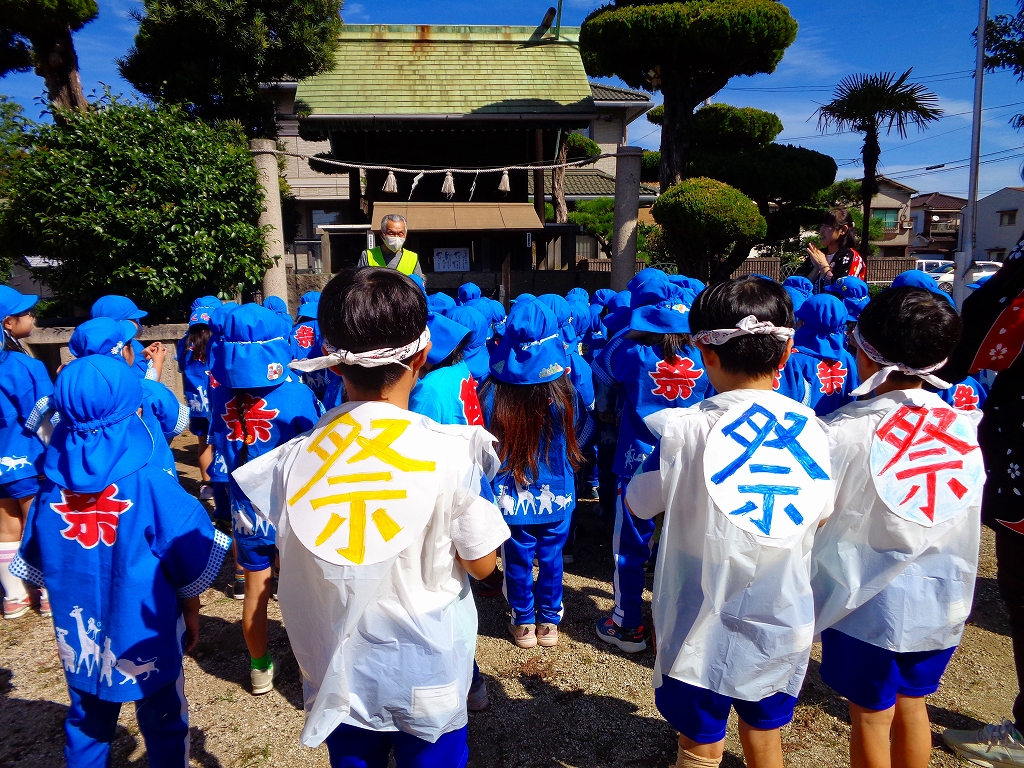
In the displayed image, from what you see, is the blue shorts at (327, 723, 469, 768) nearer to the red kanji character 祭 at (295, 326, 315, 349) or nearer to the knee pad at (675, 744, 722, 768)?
the knee pad at (675, 744, 722, 768)

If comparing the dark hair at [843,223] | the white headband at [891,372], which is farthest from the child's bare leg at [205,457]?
the dark hair at [843,223]

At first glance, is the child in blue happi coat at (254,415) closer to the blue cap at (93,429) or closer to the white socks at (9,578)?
the blue cap at (93,429)

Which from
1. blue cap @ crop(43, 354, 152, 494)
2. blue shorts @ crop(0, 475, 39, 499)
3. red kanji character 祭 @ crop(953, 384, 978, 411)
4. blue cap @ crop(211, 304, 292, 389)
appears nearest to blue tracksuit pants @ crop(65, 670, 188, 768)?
blue cap @ crop(43, 354, 152, 494)

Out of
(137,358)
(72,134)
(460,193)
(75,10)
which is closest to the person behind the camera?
(137,358)

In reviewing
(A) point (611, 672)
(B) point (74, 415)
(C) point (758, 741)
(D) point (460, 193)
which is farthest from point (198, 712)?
(D) point (460, 193)

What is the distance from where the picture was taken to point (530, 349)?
9.69 feet

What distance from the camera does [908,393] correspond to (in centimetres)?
181

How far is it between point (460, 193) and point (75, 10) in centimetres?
711

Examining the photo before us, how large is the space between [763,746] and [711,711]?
19 centimetres

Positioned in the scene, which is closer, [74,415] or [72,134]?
[74,415]

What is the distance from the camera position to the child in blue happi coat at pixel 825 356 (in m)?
3.66

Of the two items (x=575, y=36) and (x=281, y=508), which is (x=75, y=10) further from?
(x=281, y=508)

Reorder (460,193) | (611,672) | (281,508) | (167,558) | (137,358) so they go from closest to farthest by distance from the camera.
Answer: (281,508) → (167,558) → (611,672) → (137,358) → (460,193)

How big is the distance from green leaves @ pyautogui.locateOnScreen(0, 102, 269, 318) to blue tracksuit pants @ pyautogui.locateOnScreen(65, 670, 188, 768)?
22.1 feet
